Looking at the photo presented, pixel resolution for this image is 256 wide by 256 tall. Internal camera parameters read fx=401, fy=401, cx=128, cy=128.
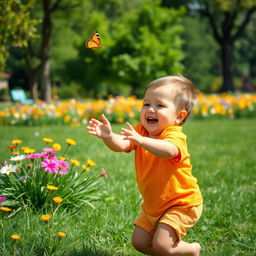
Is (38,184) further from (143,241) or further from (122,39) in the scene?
(122,39)

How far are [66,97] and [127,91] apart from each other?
276 inches

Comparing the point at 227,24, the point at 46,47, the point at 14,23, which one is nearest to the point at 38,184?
the point at 14,23

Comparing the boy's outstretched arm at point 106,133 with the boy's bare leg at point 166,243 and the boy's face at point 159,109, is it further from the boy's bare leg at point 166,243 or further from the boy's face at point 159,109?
the boy's bare leg at point 166,243

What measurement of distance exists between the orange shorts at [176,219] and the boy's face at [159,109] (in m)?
0.49

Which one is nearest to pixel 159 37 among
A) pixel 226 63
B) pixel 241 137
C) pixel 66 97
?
pixel 226 63

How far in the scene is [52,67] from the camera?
129ft

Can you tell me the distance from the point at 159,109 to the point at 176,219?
25.1 inches

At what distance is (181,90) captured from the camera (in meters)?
2.40

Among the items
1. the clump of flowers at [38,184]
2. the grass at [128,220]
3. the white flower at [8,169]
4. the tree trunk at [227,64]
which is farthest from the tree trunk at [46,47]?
the tree trunk at [227,64]

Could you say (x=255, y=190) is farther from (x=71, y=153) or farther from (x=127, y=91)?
(x=127, y=91)

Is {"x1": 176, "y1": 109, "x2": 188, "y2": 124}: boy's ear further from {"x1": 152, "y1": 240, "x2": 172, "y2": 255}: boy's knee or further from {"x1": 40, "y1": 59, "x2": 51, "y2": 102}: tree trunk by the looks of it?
{"x1": 40, "y1": 59, "x2": 51, "y2": 102}: tree trunk

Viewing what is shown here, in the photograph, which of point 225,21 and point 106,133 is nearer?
point 106,133

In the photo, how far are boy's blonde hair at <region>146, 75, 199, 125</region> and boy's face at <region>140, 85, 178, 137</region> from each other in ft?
0.09

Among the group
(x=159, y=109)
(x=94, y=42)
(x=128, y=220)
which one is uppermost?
(x=94, y=42)
